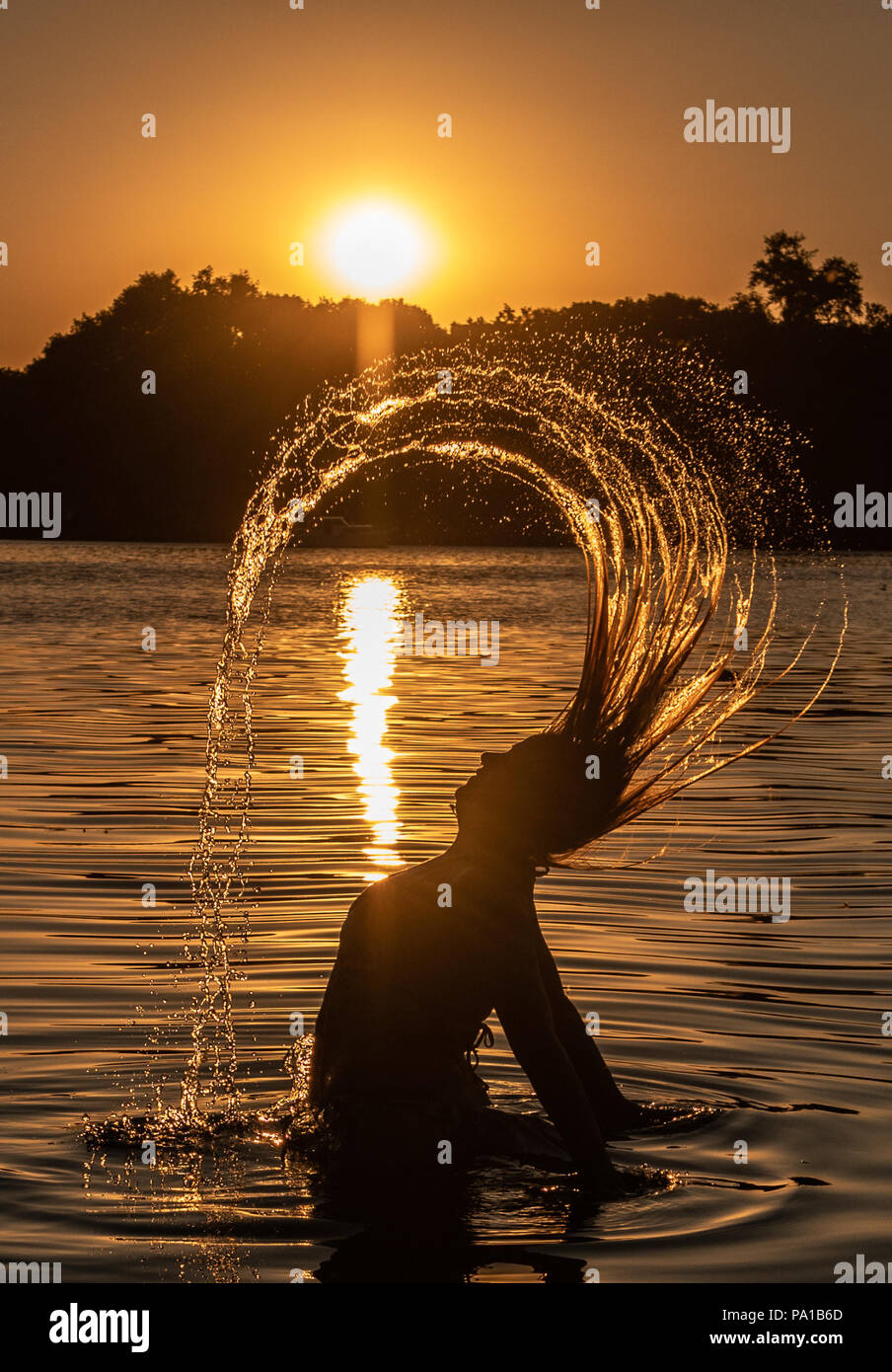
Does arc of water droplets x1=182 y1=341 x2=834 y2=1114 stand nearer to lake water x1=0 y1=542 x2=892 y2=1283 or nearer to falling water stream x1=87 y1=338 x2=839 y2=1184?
falling water stream x1=87 y1=338 x2=839 y2=1184

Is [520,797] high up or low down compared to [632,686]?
down

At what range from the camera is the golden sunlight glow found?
1650 cm

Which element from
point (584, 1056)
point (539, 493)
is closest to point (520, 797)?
point (584, 1056)

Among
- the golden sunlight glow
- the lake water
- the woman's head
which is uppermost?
the woman's head

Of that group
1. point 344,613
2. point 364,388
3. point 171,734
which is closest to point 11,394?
point 344,613

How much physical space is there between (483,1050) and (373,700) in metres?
18.1

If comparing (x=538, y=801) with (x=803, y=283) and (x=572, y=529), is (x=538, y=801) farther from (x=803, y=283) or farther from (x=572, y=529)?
(x=803, y=283)

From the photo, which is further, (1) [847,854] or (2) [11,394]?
(2) [11,394]

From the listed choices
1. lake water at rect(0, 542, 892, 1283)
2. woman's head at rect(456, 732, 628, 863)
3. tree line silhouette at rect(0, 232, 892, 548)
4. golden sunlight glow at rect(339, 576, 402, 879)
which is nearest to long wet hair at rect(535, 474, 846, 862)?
woman's head at rect(456, 732, 628, 863)

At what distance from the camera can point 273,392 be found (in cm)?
13750

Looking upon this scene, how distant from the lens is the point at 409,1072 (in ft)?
23.4

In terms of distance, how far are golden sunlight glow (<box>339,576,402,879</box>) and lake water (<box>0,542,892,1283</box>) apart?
99 mm

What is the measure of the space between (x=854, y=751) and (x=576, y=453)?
46.7 feet

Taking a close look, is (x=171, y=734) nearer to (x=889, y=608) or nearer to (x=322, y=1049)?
(x=322, y=1049)
